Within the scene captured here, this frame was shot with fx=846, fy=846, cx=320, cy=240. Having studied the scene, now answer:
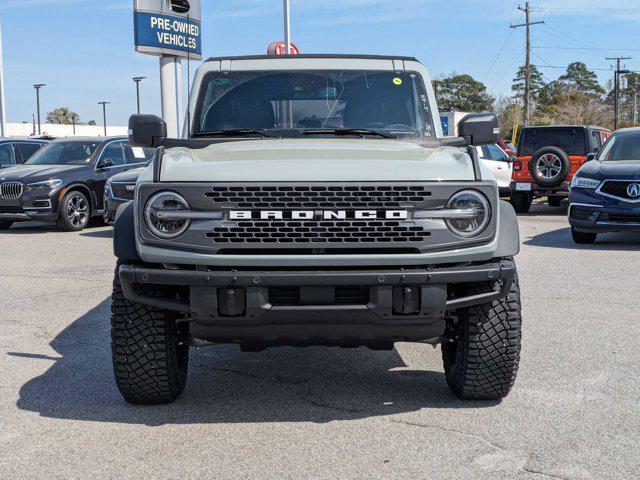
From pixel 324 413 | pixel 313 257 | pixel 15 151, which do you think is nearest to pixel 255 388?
pixel 324 413

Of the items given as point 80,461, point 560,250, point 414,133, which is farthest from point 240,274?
point 560,250

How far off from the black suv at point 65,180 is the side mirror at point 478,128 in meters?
10.9

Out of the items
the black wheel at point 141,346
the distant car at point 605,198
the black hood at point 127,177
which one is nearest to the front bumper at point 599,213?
the distant car at point 605,198

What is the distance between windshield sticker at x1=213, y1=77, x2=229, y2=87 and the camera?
225 inches

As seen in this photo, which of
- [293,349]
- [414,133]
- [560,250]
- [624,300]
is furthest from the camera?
[560,250]

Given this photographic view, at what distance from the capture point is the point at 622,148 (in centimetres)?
1277

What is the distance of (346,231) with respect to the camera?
399 cm

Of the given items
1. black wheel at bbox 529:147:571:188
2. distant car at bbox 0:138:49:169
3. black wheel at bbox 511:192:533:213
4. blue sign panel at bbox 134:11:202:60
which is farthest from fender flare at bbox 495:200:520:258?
blue sign panel at bbox 134:11:202:60

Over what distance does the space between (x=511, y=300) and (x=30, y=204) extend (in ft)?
39.1

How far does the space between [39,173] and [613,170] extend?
379 inches

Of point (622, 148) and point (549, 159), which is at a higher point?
point (622, 148)

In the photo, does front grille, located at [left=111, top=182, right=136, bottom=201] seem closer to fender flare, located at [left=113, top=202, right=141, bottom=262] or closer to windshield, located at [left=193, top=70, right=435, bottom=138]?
windshield, located at [left=193, top=70, right=435, bottom=138]

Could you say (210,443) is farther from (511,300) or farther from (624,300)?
(624,300)

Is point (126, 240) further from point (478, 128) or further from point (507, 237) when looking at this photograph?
point (478, 128)
